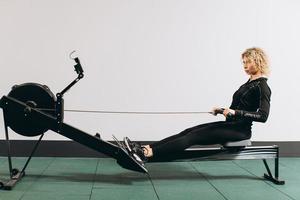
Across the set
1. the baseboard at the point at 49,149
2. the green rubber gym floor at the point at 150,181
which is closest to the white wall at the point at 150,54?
the baseboard at the point at 49,149

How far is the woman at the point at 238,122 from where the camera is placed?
3861 millimetres

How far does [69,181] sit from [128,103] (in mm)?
1408

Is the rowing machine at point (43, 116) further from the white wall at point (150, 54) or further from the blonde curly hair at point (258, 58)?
the blonde curly hair at point (258, 58)

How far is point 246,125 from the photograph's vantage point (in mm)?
4062

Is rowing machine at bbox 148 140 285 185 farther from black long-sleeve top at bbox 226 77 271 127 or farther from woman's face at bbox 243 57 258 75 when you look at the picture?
woman's face at bbox 243 57 258 75

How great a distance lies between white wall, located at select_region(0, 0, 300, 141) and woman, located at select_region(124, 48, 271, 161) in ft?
3.64

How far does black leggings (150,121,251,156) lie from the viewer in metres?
3.89

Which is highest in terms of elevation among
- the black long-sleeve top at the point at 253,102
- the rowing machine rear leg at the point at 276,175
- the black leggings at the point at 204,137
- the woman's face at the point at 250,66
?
the woman's face at the point at 250,66

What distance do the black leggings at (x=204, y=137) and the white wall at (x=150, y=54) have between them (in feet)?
3.75

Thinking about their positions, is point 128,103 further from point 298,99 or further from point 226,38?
point 298,99

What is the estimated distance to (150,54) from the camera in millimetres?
5062

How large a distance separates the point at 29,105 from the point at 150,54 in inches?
70.5

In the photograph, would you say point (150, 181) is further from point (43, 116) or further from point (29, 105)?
point (29, 105)

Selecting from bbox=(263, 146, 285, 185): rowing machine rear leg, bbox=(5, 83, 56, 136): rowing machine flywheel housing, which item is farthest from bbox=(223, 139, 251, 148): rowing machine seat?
bbox=(5, 83, 56, 136): rowing machine flywheel housing
